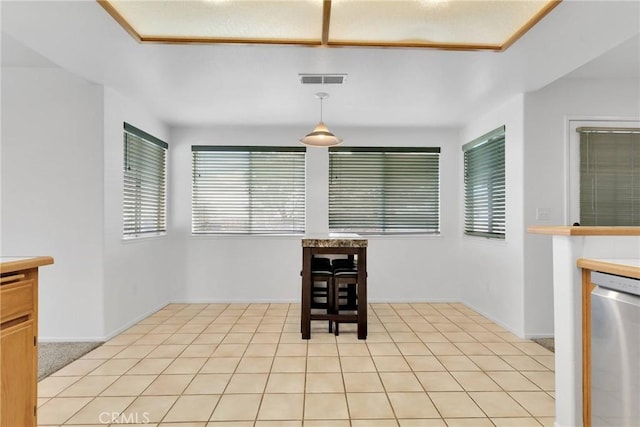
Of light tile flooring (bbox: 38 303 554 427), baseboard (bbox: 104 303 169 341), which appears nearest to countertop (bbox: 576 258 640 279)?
light tile flooring (bbox: 38 303 554 427)

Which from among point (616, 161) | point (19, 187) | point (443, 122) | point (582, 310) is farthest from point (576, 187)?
point (19, 187)

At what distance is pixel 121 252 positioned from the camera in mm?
3809

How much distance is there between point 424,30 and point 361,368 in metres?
2.58

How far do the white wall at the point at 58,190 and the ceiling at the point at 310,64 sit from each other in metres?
0.24

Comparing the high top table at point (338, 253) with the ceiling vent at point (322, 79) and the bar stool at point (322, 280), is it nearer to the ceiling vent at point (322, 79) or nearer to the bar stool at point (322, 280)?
the bar stool at point (322, 280)

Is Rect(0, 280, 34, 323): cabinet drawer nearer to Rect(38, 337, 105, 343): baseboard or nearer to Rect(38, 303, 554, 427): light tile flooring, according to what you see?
Rect(38, 303, 554, 427): light tile flooring

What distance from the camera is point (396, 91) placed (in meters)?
3.66

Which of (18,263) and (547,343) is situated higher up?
(18,263)

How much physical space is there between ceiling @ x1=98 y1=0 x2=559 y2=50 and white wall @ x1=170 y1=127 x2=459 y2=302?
8.47 feet

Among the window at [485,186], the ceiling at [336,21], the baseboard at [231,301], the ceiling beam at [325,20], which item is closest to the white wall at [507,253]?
the window at [485,186]

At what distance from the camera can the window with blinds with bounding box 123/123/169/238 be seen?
4027 mm

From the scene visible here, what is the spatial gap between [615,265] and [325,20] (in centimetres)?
208

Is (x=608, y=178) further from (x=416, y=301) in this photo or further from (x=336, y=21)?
(x=336, y=21)

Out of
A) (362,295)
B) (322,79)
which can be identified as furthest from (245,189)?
(362,295)
